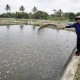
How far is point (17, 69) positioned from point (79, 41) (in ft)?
22.5

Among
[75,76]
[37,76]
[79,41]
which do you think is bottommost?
→ [37,76]

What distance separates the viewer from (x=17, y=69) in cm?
1557

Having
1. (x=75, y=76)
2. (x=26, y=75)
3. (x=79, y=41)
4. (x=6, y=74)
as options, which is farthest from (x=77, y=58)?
(x=6, y=74)

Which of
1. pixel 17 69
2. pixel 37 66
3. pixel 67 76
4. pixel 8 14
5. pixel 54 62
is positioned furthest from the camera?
pixel 8 14

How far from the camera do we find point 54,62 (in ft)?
59.5

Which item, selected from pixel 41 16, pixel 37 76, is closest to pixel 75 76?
pixel 37 76

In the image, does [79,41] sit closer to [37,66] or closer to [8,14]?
[37,66]

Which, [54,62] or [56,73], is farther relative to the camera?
[54,62]

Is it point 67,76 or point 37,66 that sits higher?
point 67,76

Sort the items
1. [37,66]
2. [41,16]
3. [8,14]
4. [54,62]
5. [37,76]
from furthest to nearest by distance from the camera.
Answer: [8,14], [41,16], [54,62], [37,66], [37,76]

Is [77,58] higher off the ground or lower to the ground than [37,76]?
higher

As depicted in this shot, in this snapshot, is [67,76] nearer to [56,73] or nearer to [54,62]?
[56,73]

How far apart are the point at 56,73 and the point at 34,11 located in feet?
529

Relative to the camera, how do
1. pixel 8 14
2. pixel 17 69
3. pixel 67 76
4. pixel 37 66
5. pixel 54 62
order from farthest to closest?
pixel 8 14, pixel 54 62, pixel 37 66, pixel 17 69, pixel 67 76
